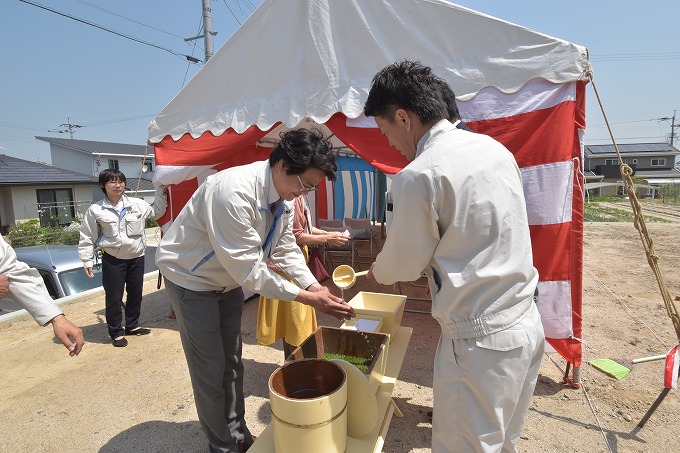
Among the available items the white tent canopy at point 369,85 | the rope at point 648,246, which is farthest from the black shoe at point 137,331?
the rope at point 648,246

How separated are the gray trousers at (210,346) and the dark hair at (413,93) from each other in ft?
3.94

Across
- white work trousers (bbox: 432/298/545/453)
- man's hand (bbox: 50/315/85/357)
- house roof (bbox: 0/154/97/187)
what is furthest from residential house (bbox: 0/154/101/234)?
white work trousers (bbox: 432/298/545/453)

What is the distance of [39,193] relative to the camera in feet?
53.5

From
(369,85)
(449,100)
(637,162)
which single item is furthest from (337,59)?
(637,162)

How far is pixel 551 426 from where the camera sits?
2.32m

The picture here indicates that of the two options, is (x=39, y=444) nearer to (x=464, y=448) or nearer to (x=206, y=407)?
(x=206, y=407)

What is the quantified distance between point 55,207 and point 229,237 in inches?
771

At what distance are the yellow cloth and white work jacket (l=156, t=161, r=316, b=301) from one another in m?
0.86

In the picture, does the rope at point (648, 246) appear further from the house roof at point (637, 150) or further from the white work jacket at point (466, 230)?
the house roof at point (637, 150)

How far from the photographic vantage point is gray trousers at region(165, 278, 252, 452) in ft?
5.66

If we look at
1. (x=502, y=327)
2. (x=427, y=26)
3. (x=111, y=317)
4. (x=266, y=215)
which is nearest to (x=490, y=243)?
(x=502, y=327)

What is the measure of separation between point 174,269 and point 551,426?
2.45 m

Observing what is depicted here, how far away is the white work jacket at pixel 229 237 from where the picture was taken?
5.07ft

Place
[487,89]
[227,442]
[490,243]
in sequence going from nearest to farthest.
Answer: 1. [490,243]
2. [227,442]
3. [487,89]
